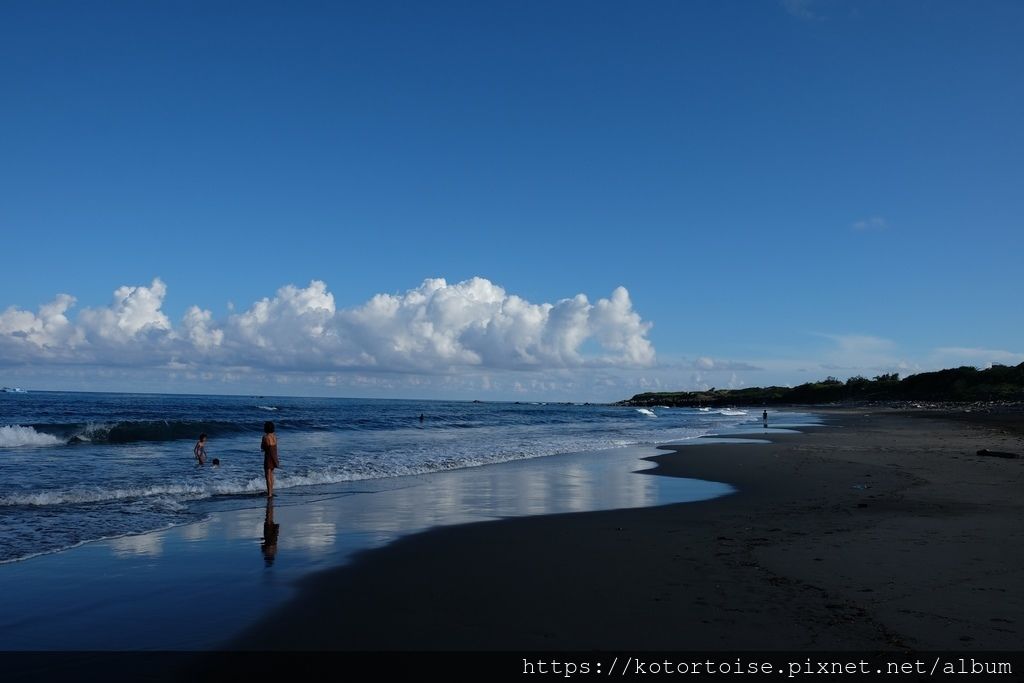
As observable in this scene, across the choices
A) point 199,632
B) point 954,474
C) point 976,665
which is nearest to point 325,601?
point 199,632

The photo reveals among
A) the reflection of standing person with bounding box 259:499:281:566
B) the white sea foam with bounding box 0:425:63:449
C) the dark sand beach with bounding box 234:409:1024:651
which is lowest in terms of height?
the white sea foam with bounding box 0:425:63:449

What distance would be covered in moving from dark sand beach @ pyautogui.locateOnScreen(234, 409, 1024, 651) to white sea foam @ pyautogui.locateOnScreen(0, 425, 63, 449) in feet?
107

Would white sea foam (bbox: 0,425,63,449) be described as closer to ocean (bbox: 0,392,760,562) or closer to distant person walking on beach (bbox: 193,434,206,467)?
ocean (bbox: 0,392,760,562)

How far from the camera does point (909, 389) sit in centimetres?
11531

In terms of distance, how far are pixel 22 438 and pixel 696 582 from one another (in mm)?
39262

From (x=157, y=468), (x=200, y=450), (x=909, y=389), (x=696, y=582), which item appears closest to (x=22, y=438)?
(x=157, y=468)

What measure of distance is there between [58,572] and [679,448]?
90.7 ft

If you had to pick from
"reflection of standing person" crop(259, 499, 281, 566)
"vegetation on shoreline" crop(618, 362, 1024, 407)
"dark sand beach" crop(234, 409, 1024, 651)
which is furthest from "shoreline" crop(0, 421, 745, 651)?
"vegetation on shoreline" crop(618, 362, 1024, 407)

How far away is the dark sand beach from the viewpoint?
6355 millimetres

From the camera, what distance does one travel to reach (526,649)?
6.15 metres

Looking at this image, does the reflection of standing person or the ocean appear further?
the ocean

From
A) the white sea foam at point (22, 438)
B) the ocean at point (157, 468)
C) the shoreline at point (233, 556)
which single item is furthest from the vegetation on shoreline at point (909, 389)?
the white sea foam at point (22, 438)

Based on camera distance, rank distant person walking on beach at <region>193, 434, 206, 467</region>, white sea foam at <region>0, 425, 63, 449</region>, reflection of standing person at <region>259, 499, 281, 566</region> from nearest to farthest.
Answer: reflection of standing person at <region>259, 499, 281, 566</region> < distant person walking on beach at <region>193, 434, 206, 467</region> < white sea foam at <region>0, 425, 63, 449</region>

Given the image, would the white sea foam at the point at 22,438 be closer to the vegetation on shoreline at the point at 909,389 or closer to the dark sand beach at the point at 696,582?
the dark sand beach at the point at 696,582
